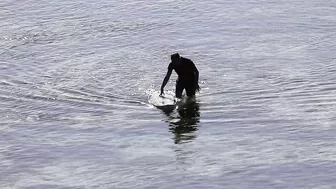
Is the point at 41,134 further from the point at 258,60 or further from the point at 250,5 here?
the point at 250,5

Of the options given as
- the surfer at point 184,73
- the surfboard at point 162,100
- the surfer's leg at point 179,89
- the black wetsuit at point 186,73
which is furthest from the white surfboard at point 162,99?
the black wetsuit at point 186,73

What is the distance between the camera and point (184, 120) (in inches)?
902

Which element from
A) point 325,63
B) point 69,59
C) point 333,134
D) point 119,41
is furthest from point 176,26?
point 333,134

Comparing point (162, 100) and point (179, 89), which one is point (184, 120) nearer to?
point (179, 89)

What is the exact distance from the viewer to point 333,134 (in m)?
20.5

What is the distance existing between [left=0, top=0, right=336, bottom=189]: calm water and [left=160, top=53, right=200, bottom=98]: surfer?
0.69 meters

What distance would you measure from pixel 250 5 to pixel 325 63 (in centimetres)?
1233

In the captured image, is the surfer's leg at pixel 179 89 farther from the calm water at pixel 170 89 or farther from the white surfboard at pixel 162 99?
the calm water at pixel 170 89

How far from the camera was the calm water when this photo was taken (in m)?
18.9

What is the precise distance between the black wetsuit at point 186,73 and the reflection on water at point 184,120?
1.49 ft

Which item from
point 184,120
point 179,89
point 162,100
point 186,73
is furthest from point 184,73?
point 184,120

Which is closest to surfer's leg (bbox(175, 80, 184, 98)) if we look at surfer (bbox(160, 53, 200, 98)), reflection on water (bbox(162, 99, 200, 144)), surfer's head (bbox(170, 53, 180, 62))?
surfer (bbox(160, 53, 200, 98))

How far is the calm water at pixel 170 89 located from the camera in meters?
18.9

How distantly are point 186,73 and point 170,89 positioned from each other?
7.56ft
